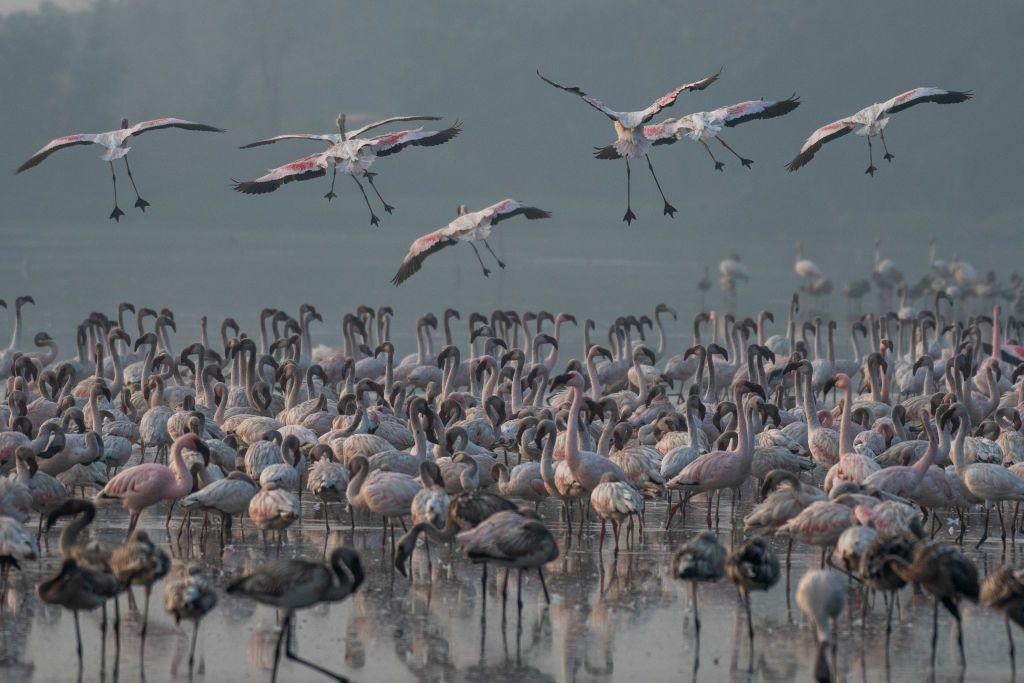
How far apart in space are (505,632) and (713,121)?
20.8 ft

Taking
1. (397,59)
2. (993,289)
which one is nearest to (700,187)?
(397,59)

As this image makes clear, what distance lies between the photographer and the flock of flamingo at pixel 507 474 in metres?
7.50

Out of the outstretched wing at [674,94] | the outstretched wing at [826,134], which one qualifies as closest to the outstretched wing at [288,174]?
the outstretched wing at [674,94]

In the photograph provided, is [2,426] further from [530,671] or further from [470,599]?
[530,671]

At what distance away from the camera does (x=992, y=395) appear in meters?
14.2

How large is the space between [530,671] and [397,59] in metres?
92.6

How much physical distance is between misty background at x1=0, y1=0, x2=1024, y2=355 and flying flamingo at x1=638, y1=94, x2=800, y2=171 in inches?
394

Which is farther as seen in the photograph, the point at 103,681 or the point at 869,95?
the point at 869,95

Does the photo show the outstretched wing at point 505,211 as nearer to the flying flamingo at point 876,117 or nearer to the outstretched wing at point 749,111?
the outstretched wing at point 749,111

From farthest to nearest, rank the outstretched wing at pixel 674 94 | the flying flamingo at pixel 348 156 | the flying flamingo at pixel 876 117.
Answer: the flying flamingo at pixel 348 156
the flying flamingo at pixel 876 117
the outstretched wing at pixel 674 94

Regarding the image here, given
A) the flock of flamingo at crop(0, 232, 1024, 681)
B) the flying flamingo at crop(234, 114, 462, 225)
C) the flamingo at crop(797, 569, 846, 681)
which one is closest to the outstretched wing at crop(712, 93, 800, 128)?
the flock of flamingo at crop(0, 232, 1024, 681)

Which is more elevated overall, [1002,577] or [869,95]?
[869,95]

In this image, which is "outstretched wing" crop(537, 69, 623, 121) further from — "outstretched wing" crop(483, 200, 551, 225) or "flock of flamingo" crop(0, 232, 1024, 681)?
"flock of flamingo" crop(0, 232, 1024, 681)

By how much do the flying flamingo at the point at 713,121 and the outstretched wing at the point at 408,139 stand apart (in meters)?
1.52
